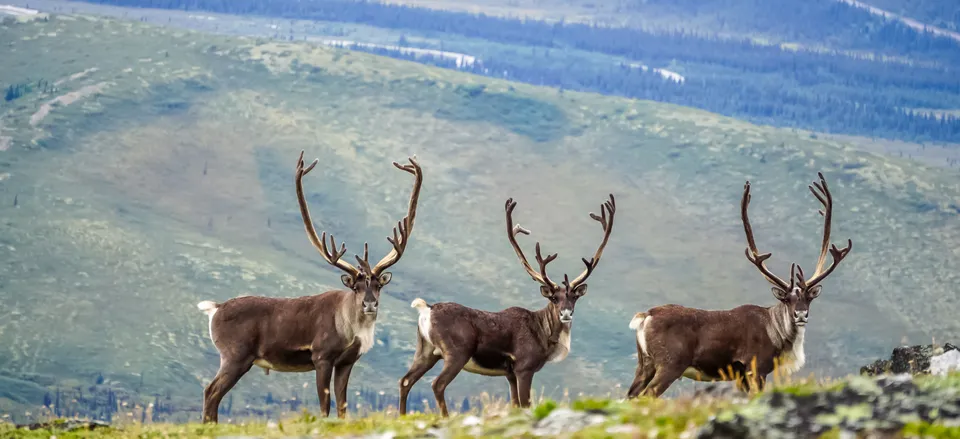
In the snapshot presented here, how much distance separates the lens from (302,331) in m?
26.8

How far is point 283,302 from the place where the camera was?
1077 inches

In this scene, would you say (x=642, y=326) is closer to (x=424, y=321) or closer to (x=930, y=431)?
(x=424, y=321)

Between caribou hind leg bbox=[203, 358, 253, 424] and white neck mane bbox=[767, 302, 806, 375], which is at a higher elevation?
white neck mane bbox=[767, 302, 806, 375]

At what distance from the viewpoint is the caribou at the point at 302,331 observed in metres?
26.5

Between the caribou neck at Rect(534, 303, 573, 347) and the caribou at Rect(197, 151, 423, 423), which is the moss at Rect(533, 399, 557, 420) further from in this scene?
the caribou neck at Rect(534, 303, 573, 347)

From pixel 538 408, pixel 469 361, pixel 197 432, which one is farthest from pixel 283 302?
pixel 538 408

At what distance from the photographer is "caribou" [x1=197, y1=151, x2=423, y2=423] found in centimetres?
2652

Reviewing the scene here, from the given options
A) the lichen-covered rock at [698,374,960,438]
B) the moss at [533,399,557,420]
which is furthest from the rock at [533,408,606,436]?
the lichen-covered rock at [698,374,960,438]

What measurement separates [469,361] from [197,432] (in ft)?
22.6

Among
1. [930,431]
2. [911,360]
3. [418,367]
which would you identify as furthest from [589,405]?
[911,360]

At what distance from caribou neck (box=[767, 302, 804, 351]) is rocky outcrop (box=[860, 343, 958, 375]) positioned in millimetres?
1254

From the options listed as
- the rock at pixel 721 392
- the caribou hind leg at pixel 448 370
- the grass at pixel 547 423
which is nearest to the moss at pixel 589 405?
the grass at pixel 547 423

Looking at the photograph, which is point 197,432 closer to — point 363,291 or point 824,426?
point 363,291

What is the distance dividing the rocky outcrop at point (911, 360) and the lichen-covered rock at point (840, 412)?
9372 millimetres
